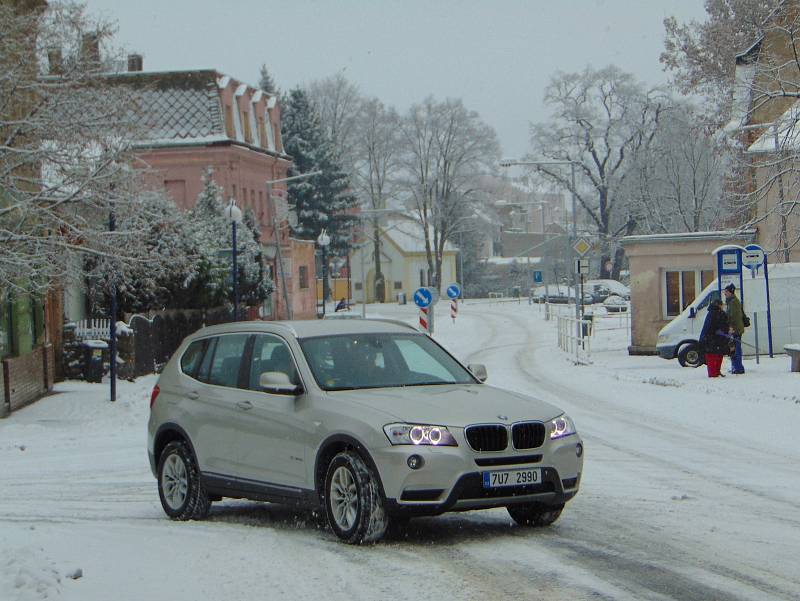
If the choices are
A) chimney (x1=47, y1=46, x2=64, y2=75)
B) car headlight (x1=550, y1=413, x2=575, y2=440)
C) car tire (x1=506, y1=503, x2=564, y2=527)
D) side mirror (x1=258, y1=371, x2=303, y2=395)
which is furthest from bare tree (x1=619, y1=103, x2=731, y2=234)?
side mirror (x1=258, y1=371, x2=303, y2=395)

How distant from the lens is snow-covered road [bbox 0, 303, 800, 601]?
24.6ft

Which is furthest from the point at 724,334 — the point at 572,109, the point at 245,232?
the point at 572,109

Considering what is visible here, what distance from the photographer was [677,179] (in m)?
70.2

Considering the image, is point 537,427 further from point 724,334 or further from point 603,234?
point 603,234

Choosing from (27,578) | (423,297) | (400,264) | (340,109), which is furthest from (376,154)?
(27,578)

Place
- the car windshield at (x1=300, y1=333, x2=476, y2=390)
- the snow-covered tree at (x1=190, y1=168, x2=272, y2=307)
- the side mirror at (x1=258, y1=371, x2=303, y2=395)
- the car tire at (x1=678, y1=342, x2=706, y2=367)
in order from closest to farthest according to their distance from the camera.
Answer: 1. the side mirror at (x1=258, y1=371, x2=303, y2=395)
2. the car windshield at (x1=300, y1=333, x2=476, y2=390)
3. the car tire at (x1=678, y1=342, x2=706, y2=367)
4. the snow-covered tree at (x1=190, y1=168, x2=272, y2=307)

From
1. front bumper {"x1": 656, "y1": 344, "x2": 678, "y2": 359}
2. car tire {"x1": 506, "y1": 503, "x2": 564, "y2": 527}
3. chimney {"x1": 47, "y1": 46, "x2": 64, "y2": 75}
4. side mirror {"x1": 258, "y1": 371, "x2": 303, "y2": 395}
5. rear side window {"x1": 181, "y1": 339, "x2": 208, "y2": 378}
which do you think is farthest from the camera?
front bumper {"x1": 656, "y1": 344, "x2": 678, "y2": 359}

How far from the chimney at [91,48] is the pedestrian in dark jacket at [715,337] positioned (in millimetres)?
13451

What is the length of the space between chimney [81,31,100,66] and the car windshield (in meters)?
12.9

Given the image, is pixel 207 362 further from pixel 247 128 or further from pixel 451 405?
pixel 247 128

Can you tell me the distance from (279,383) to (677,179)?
62.9 metres

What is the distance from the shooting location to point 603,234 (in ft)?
275

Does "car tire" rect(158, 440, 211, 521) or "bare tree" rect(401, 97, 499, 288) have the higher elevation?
"bare tree" rect(401, 97, 499, 288)

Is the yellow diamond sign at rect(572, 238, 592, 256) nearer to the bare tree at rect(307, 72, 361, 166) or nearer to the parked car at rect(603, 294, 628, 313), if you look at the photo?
the parked car at rect(603, 294, 628, 313)
